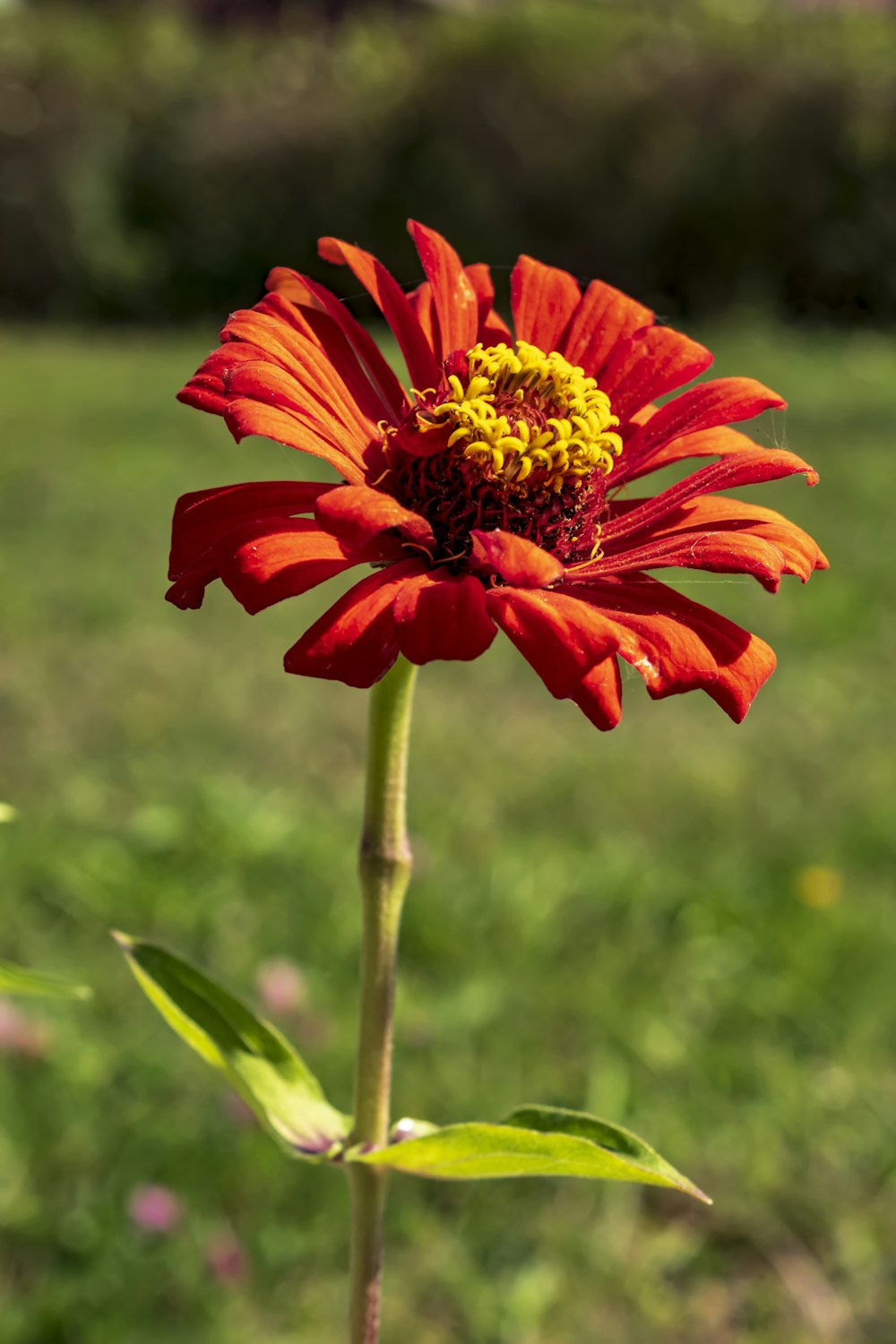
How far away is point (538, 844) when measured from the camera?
2.38m

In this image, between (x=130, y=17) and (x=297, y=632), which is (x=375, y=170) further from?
(x=297, y=632)

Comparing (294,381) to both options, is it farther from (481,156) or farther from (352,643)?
(481,156)

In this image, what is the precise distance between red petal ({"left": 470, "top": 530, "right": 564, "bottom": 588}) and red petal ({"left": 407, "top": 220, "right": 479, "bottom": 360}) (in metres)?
0.20

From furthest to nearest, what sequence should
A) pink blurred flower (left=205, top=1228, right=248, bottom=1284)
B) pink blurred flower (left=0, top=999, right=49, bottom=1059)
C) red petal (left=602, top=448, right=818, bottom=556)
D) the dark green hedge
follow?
the dark green hedge < pink blurred flower (left=0, top=999, right=49, bottom=1059) < pink blurred flower (left=205, top=1228, right=248, bottom=1284) < red petal (left=602, top=448, right=818, bottom=556)

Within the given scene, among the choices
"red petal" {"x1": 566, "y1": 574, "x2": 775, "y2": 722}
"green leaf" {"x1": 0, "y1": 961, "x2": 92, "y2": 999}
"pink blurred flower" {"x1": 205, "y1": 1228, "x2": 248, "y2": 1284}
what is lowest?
"pink blurred flower" {"x1": 205, "y1": 1228, "x2": 248, "y2": 1284}

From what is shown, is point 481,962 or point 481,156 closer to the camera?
point 481,962

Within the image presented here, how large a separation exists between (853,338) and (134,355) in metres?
3.46

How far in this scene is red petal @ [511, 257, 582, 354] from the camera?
0.91 m

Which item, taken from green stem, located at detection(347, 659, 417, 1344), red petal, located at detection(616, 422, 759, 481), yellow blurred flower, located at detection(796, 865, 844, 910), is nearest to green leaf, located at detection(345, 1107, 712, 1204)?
green stem, located at detection(347, 659, 417, 1344)

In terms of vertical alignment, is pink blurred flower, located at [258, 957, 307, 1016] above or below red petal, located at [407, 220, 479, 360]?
below

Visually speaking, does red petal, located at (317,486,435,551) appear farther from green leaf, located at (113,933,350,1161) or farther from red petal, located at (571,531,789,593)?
green leaf, located at (113,933,350,1161)

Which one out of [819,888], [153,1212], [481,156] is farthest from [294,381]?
[481,156]

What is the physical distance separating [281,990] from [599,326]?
1.17 metres

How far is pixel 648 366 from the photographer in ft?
2.88
